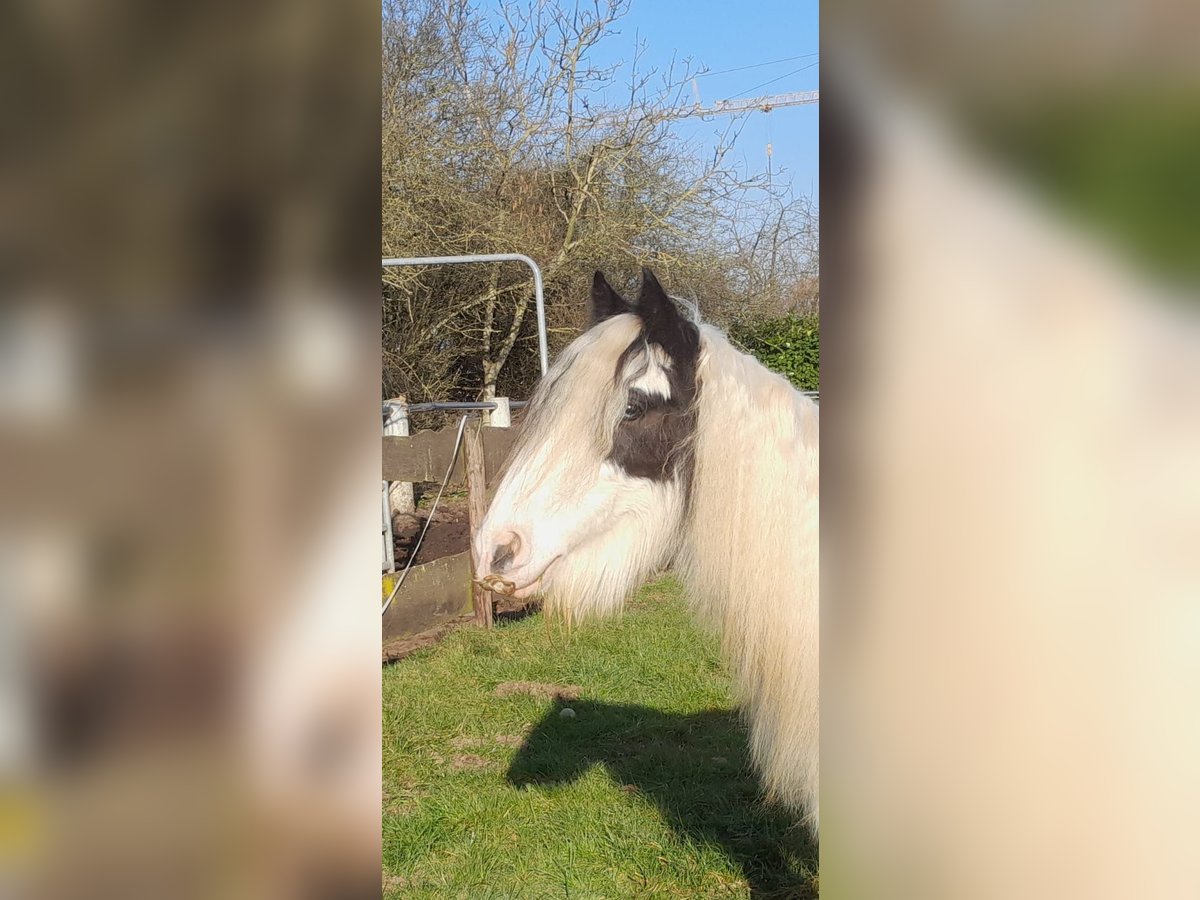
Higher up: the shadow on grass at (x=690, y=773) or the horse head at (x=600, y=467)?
the horse head at (x=600, y=467)

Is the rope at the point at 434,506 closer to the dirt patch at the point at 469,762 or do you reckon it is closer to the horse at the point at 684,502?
the dirt patch at the point at 469,762

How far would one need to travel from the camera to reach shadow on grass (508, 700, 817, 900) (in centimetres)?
366

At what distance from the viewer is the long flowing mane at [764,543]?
7.57ft

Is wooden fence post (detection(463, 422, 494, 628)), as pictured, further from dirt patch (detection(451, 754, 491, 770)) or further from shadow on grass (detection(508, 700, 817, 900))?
dirt patch (detection(451, 754, 491, 770))

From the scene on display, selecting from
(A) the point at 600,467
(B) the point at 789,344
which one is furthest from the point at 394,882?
(B) the point at 789,344

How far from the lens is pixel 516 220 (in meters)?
11.8

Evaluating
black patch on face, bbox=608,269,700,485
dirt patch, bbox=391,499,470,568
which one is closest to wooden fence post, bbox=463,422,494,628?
dirt patch, bbox=391,499,470,568

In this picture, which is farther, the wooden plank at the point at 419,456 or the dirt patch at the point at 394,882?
the wooden plank at the point at 419,456
